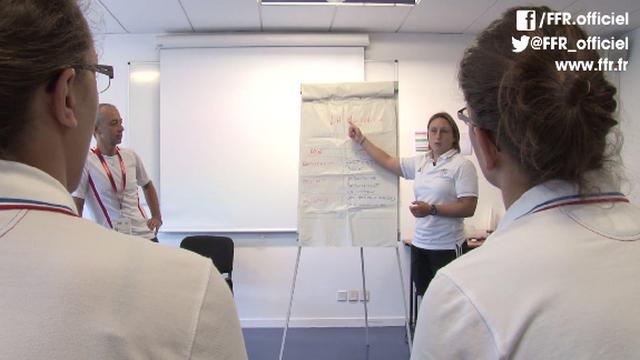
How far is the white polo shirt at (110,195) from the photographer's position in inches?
99.0

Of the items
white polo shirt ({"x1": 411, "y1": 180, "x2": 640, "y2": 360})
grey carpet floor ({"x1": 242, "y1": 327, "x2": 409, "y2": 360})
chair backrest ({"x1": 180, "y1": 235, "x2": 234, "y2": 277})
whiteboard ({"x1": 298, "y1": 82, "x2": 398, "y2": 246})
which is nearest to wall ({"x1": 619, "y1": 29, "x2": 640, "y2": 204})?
whiteboard ({"x1": 298, "y1": 82, "x2": 398, "y2": 246})

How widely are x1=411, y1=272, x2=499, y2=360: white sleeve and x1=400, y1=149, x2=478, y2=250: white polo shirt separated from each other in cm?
197

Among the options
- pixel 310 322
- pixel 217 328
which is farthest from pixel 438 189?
pixel 217 328

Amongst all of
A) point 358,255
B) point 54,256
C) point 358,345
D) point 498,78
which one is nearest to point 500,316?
point 498,78

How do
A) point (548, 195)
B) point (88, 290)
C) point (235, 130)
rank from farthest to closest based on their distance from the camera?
1. point (235, 130)
2. point (548, 195)
3. point (88, 290)

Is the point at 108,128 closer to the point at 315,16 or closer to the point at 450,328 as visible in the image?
the point at 315,16

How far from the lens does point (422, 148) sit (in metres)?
3.76

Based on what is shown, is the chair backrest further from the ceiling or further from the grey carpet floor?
the ceiling

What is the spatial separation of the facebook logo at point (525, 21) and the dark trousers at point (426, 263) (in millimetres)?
2002

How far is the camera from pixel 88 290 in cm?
42

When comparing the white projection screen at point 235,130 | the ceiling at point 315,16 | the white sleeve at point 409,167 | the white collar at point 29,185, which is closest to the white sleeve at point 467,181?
the white sleeve at point 409,167

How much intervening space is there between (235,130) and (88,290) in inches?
130

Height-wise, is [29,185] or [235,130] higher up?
[235,130]

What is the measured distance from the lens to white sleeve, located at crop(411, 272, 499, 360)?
597mm
